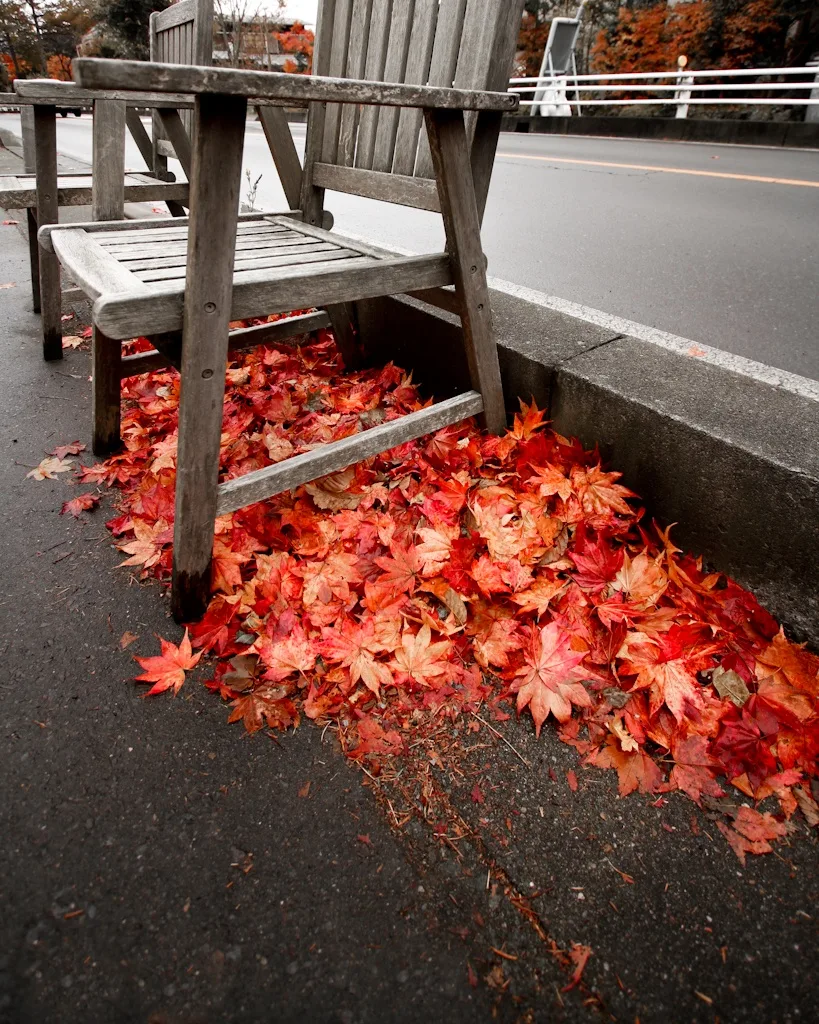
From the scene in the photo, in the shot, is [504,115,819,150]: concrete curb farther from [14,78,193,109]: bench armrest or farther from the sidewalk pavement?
the sidewalk pavement

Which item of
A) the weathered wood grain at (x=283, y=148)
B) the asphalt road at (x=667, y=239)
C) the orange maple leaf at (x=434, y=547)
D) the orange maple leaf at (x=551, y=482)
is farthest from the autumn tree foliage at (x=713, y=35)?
the orange maple leaf at (x=434, y=547)

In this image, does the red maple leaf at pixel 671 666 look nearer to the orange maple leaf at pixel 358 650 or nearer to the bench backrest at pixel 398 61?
the orange maple leaf at pixel 358 650

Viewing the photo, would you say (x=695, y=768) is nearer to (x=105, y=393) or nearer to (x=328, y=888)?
(x=328, y=888)

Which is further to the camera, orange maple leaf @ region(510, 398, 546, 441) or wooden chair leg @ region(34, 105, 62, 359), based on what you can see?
wooden chair leg @ region(34, 105, 62, 359)

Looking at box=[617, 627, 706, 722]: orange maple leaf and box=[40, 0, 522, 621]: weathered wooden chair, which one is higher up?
box=[40, 0, 522, 621]: weathered wooden chair

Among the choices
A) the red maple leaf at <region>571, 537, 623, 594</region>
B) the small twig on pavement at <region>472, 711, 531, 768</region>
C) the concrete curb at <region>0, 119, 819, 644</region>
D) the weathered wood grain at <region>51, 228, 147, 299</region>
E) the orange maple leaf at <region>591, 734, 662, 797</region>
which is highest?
the weathered wood grain at <region>51, 228, 147, 299</region>

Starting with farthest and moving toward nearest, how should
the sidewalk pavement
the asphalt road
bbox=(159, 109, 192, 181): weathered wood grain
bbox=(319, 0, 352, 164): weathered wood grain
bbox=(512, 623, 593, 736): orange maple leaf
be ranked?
bbox=(159, 109, 192, 181): weathered wood grain < the asphalt road < bbox=(319, 0, 352, 164): weathered wood grain < bbox=(512, 623, 593, 736): orange maple leaf < the sidewalk pavement

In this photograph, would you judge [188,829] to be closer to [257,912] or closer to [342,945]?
[257,912]

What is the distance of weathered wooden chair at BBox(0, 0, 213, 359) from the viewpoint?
6.58 feet

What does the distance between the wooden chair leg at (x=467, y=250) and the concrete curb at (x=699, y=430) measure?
0.13 metres

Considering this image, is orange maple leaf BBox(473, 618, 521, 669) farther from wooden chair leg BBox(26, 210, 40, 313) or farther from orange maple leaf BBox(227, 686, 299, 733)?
wooden chair leg BBox(26, 210, 40, 313)

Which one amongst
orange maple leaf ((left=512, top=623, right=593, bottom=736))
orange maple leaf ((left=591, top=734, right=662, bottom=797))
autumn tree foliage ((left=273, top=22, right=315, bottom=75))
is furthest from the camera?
autumn tree foliage ((left=273, top=22, right=315, bottom=75))

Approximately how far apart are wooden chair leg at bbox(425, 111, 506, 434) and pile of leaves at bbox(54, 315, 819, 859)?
157 mm

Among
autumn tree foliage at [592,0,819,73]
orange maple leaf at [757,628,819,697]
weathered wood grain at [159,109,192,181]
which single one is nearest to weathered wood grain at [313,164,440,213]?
weathered wood grain at [159,109,192,181]
